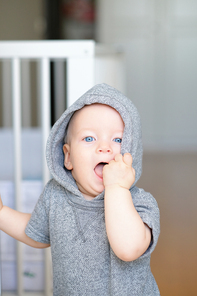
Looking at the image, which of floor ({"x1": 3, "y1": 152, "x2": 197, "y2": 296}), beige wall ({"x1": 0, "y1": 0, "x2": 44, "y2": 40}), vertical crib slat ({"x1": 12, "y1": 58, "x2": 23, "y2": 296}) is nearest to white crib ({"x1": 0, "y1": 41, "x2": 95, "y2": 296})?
vertical crib slat ({"x1": 12, "y1": 58, "x2": 23, "y2": 296})

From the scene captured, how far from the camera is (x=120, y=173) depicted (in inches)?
24.3

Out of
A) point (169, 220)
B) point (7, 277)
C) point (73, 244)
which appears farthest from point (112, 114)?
point (169, 220)

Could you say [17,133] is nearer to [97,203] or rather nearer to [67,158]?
[67,158]

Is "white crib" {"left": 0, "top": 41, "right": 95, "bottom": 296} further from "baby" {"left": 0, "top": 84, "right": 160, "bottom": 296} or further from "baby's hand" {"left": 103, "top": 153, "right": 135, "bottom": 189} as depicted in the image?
"baby's hand" {"left": 103, "top": 153, "right": 135, "bottom": 189}

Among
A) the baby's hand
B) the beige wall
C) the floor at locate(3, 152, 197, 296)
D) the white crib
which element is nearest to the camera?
the baby's hand

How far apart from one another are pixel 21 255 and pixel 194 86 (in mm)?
3395

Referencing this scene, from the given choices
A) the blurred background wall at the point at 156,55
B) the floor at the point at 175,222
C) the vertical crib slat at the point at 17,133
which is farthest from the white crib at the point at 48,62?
the blurred background wall at the point at 156,55

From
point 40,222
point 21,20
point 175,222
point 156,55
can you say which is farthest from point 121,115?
point 156,55

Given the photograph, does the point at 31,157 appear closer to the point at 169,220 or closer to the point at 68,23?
the point at 169,220

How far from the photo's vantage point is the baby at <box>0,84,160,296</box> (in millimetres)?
631

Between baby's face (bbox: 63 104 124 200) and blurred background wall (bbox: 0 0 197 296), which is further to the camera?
blurred background wall (bbox: 0 0 197 296)

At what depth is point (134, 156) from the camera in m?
0.68

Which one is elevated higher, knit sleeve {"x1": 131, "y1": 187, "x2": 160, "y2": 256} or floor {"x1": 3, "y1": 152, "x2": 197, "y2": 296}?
knit sleeve {"x1": 131, "y1": 187, "x2": 160, "y2": 256}

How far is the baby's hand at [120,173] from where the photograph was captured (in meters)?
→ 0.61
